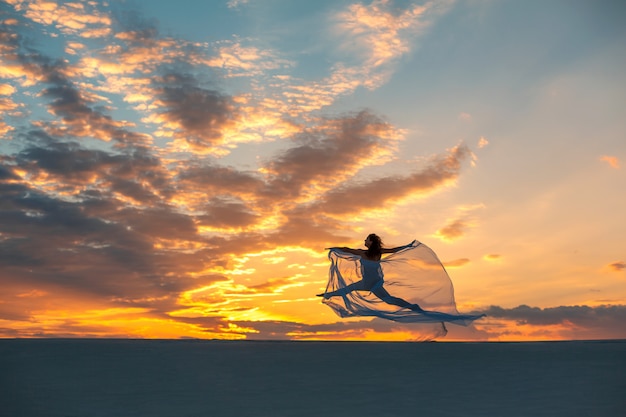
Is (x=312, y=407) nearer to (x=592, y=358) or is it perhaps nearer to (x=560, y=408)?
(x=560, y=408)

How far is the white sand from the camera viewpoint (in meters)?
12.3

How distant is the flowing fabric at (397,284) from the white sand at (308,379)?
89cm

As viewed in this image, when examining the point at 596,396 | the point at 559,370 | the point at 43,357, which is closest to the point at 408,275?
the point at 559,370

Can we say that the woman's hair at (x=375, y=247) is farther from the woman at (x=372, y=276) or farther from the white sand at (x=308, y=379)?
the white sand at (x=308, y=379)

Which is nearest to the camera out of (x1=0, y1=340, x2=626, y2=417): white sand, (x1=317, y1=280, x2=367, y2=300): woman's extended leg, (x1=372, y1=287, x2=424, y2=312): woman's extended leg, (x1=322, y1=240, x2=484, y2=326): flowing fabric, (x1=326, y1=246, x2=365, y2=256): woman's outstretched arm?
(x1=0, y1=340, x2=626, y2=417): white sand

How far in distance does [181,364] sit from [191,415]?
140 inches

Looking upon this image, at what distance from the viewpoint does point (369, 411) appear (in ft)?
39.5

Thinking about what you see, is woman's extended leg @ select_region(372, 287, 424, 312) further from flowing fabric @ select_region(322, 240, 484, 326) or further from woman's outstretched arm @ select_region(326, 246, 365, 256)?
woman's outstretched arm @ select_region(326, 246, 365, 256)

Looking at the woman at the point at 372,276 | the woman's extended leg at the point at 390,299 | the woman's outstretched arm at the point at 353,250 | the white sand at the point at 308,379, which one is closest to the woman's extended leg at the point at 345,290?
the woman at the point at 372,276

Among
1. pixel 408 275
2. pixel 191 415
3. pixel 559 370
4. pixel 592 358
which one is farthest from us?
pixel 408 275

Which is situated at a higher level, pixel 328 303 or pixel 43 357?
pixel 328 303

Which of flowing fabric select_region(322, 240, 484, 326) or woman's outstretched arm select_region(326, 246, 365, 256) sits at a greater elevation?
woman's outstretched arm select_region(326, 246, 365, 256)

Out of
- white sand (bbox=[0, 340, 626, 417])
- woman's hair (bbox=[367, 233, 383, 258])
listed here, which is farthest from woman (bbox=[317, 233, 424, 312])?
white sand (bbox=[0, 340, 626, 417])

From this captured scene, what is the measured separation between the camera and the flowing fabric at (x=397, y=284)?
662 inches
